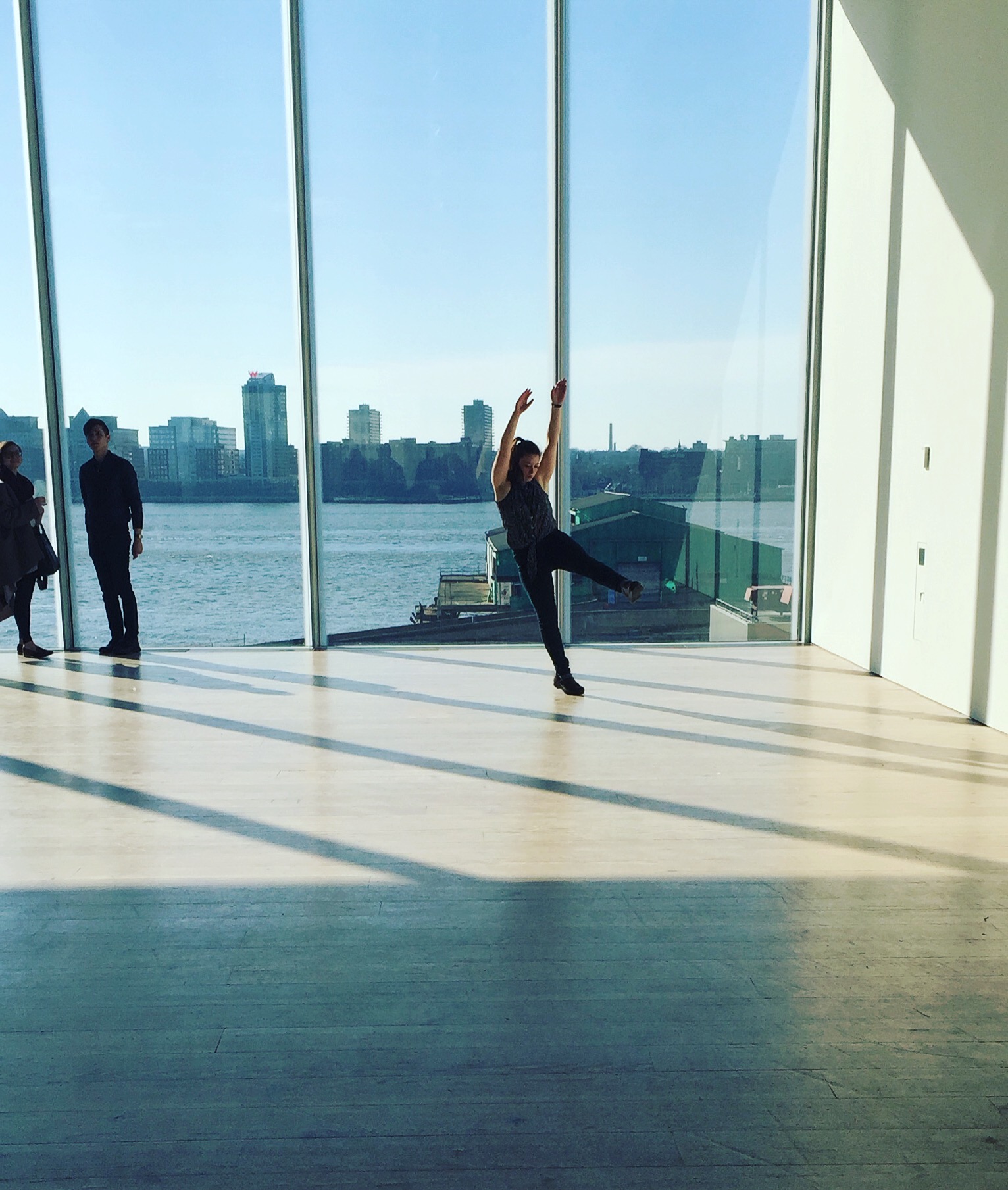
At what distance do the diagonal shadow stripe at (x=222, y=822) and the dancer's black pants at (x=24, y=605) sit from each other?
2061 mm

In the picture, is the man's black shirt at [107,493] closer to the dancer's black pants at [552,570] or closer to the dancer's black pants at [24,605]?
the dancer's black pants at [24,605]

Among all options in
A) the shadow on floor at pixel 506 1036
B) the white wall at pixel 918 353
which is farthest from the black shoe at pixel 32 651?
the white wall at pixel 918 353

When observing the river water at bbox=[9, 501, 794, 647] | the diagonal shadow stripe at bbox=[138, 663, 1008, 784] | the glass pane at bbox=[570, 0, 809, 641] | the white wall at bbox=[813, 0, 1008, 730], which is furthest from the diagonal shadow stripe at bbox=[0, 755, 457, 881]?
the glass pane at bbox=[570, 0, 809, 641]

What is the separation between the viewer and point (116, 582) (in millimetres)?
5984

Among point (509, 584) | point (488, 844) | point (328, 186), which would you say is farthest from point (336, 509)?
point (488, 844)

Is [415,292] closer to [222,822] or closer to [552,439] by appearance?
[552,439]

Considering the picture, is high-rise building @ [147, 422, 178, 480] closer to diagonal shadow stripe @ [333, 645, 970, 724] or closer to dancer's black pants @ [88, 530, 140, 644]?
dancer's black pants @ [88, 530, 140, 644]

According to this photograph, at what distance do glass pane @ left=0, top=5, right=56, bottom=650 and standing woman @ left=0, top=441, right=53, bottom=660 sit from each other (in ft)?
0.78

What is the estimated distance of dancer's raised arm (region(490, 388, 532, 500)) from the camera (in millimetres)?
4723

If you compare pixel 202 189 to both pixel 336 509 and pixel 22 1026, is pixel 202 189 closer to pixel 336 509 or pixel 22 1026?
pixel 336 509

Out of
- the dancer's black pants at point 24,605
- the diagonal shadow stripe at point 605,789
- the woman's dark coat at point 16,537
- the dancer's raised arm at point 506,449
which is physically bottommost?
the diagonal shadow stripe at point 605,789

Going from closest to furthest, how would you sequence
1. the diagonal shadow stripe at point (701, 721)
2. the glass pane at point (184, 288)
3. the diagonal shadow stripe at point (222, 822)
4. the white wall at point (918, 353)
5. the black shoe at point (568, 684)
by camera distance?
the diagonal shadow stripe at point (222, 822)
the diagonal shadow stripe at point (701, 721)
the white wall at point (918, 353)
the black shoe at point (568, 684)
the glass pane at point (184, 288)

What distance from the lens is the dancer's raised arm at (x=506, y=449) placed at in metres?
4.72

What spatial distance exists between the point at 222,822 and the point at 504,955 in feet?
4.11
